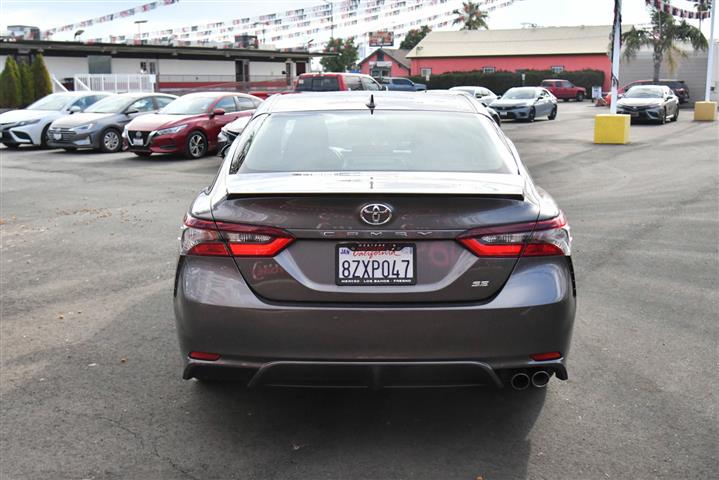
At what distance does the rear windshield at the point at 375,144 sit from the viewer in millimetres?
4078

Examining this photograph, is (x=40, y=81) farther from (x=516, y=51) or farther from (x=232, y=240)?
(x=516, y=51)

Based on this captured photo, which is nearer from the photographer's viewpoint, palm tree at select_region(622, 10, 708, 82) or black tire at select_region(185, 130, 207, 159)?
black tire at select_region(185, 130, 207, 159)

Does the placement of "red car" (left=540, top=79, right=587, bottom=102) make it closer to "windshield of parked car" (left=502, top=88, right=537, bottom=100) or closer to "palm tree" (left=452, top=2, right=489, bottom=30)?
"windshield of parked car" (left=502, top=88, right=537, bottom=100)

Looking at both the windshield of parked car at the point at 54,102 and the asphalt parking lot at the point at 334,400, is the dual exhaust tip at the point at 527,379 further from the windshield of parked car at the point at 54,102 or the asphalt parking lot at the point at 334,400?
the windshield of parked car at the point at 54,102

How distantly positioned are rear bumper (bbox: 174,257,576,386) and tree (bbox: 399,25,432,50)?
355 ft

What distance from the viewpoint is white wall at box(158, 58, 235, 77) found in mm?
47875

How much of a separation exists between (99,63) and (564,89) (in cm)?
3081

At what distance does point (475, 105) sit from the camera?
4.96m

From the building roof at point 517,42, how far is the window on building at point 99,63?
34687 mm

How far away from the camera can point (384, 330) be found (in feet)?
11.2

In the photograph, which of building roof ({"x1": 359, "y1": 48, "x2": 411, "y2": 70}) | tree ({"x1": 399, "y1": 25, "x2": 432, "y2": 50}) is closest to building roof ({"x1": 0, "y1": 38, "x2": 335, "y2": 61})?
building roof ({"x1": 359, "y1": 48, "x2": 411, "y2": 70})

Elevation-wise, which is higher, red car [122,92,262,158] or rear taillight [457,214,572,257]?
rear taillight [457,214,572,257]

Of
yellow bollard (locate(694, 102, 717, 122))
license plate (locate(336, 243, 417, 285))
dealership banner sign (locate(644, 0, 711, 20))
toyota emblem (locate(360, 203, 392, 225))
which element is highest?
dealership banner sign (locate(644, 0, 711, 20))

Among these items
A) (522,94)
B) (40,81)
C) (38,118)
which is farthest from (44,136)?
(522,94)
